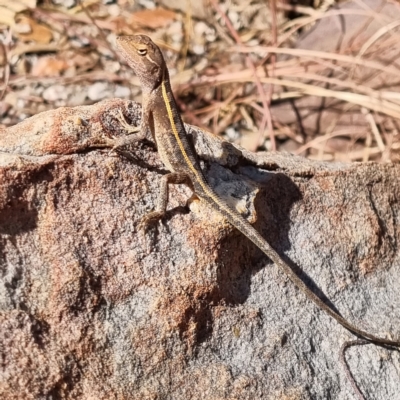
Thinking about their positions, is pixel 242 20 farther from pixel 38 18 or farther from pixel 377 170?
pixel 377 170

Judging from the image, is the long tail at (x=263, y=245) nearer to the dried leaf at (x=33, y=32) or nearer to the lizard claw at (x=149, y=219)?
the lizard claw at (x=149, y=219)

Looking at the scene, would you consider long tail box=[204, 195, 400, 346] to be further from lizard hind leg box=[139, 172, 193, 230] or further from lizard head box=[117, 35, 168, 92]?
lizard head box=[117, 35, 168, 92]

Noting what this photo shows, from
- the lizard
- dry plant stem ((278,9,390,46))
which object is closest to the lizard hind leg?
the lizard

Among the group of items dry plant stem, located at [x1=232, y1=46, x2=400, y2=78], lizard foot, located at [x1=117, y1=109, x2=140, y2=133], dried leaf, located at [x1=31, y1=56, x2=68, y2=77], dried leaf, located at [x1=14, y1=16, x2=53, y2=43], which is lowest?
dried leaf, located at [x1=31, y1=56, x2=68, y2=77]

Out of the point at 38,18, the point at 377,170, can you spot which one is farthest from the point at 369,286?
the point at 38,18

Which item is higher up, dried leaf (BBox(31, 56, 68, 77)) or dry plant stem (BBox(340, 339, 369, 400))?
dry plant stem (BBox(340, 339, 369, 400))

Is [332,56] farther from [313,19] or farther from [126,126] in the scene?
[126,126]
